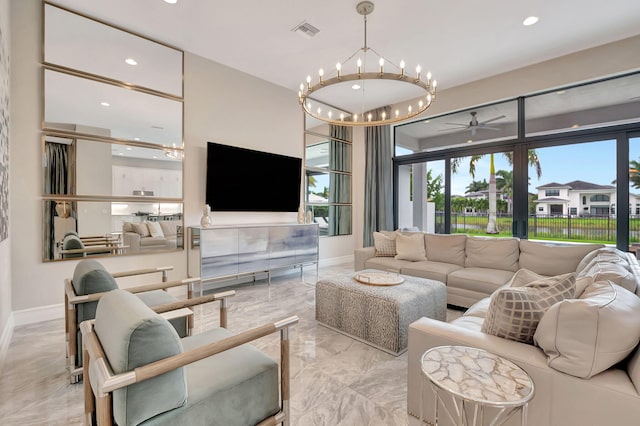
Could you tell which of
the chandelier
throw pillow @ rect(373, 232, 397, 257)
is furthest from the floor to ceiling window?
throw pillow @ rect(373, 232, 397, 257)

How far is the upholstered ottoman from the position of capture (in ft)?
7.84

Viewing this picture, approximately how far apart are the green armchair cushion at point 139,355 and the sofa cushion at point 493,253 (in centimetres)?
361

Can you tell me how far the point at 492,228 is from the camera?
4.76m

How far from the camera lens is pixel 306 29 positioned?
3424mm

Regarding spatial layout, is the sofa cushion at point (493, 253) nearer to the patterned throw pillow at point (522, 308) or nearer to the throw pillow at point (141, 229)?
the patterned throw pillow at point (522, 308)

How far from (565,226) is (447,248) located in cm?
176

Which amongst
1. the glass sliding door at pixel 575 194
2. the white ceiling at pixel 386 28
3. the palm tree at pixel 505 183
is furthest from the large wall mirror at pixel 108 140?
the glass sliding door at pixel 575 194

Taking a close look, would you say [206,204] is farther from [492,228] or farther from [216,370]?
[492,228]

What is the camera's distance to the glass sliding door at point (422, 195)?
5434 millimetres

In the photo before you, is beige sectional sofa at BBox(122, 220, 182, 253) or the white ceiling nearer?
the white ceiling

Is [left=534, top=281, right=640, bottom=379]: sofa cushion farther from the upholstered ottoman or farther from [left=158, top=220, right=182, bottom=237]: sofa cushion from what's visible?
[left=158, top=220, right=182, bottom=237]: sofa cushion

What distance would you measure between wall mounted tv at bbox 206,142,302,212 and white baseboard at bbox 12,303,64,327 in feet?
6.42

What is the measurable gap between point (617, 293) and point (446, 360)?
799 millimetres

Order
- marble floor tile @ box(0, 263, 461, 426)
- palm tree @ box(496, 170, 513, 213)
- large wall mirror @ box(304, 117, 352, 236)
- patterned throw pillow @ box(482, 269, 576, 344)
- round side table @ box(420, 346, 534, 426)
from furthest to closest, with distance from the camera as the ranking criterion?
large wall mirror @ box(304, 117, 352, 236) < palm tree @ box(496, 170, 513, 213) < marble floor tile @ box(0, 263, 461, 426) < patterned throw pillow @ box(482, 269, 576, 344) < round side table @ box(420, 346, 534, 426)
